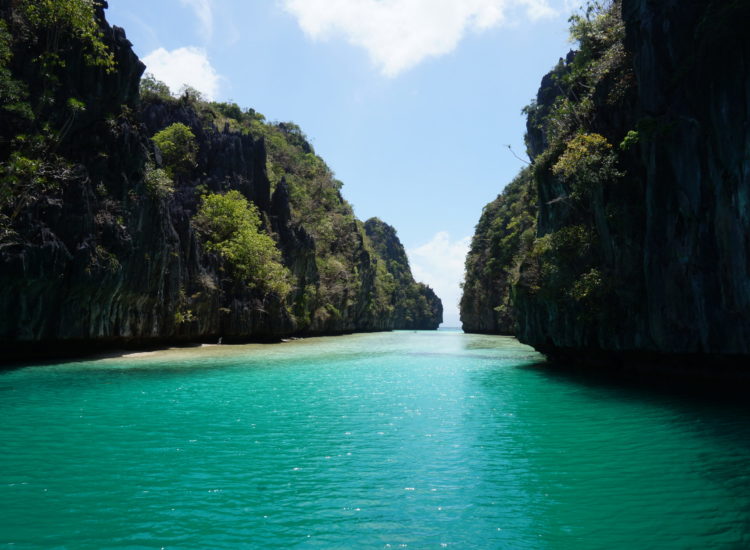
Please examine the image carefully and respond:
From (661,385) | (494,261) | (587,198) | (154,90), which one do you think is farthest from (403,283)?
(661,385)

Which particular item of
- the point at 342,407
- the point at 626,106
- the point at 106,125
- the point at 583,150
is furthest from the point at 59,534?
the point at 106,125

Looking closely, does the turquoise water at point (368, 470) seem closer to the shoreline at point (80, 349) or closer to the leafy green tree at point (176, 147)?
the shoreline at point (80, 349)

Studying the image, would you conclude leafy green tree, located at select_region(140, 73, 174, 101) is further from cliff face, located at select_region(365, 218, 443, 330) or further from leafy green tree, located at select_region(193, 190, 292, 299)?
cliff face, located at select_region(365, 218, 443, 330)

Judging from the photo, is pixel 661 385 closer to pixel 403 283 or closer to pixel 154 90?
pixel 154 90

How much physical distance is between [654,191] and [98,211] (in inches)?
1017

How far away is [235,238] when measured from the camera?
40.3 meters

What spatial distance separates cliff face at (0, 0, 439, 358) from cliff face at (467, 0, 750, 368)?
22683 millimetres

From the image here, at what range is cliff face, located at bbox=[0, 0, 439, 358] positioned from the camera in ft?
69.1

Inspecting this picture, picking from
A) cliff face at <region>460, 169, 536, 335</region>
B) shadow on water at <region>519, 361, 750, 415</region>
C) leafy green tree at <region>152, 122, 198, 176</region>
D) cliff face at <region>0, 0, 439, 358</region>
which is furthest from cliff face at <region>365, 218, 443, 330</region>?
shadow on water at <region>519, 361, 750, 415</region>

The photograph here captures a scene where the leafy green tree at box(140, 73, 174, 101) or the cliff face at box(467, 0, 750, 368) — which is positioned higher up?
the leafy green tree at box(140, 73, 174, 101)

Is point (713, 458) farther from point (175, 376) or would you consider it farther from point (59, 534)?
point (175, 376)

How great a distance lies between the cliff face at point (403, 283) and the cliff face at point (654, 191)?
338 feet

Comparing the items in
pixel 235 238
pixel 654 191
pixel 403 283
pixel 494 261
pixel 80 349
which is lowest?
pixel 80 349

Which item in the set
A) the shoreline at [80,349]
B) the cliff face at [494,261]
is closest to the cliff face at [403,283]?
the cliff face at [494,261]
